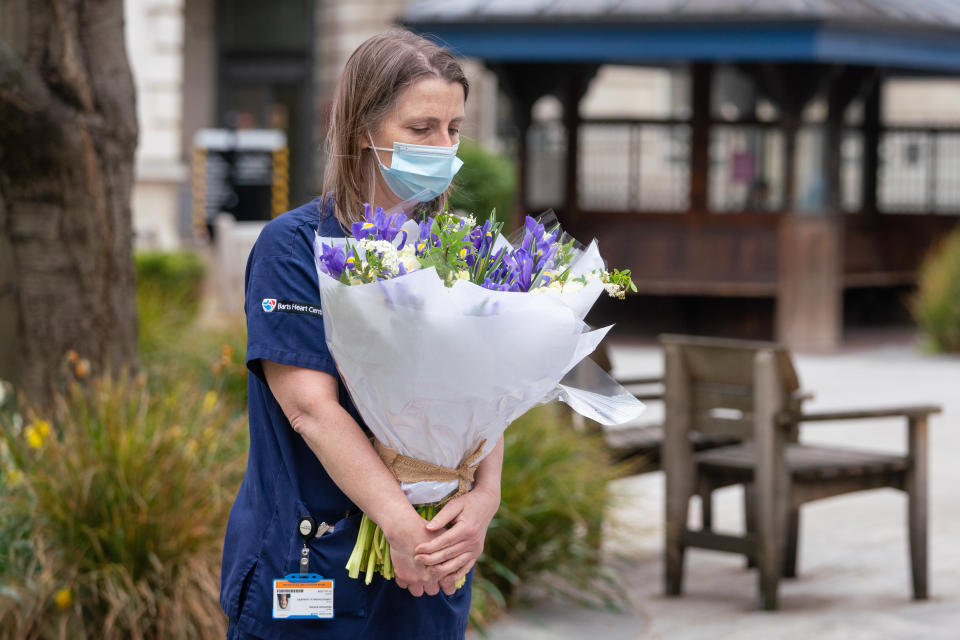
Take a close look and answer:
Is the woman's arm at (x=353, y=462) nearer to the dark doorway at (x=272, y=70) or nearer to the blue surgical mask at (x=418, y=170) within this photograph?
the blue surgical mask at (x=418, y=170)

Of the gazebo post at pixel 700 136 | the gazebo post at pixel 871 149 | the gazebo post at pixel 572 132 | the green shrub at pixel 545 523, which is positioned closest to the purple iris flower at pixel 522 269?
the green shrub at pixel 545 523

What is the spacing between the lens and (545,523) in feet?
18.3

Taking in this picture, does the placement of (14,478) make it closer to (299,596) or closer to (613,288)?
(299,596)

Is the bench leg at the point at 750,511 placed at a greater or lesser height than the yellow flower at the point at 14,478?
lesser

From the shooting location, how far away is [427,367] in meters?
2.40

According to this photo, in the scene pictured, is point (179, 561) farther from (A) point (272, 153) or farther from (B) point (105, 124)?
(A) point (272, 153)

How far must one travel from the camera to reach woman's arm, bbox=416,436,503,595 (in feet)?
8.42

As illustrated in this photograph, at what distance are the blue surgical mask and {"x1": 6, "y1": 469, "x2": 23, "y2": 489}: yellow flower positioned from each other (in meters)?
2.46

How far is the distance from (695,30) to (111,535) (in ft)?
34.9

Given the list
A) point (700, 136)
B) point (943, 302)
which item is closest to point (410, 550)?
point (943, 302)

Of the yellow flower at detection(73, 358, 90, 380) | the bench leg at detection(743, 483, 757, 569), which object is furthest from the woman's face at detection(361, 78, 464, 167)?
the bench leg at detection(743, 483, 757, 569)

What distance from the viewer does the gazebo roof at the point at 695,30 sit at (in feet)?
45.1

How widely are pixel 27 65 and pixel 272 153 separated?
1505 cm

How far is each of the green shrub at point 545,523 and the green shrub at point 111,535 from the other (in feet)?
3.66
